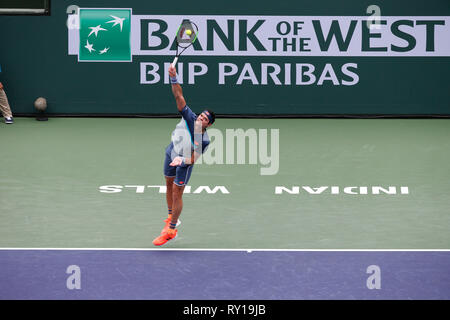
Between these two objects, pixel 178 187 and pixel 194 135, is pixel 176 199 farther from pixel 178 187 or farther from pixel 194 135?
pixel 194 135

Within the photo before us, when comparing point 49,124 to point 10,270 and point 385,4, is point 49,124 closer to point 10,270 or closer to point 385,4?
point 385,4

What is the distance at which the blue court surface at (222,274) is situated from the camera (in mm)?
9094

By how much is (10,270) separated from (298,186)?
17.4 ft

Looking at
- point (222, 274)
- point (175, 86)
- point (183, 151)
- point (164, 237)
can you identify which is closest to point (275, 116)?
point (183, 151)

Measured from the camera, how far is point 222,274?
9695 millimetres

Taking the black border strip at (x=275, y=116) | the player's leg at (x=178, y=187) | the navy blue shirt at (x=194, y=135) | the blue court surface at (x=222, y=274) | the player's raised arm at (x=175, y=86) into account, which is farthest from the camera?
the black border strip at (x=275, y=116)

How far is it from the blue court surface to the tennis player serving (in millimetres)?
413

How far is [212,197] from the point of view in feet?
43.6

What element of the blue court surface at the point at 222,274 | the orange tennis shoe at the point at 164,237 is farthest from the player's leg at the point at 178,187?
the blue court surface at the point at 222,274

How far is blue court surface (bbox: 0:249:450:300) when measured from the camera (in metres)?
9.09

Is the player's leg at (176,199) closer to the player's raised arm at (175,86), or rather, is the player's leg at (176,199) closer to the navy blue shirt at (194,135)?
the navy blue shirt at (194,135)

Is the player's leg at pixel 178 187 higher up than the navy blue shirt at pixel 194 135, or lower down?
lower down

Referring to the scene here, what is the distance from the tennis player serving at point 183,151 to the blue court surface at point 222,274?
41cm
